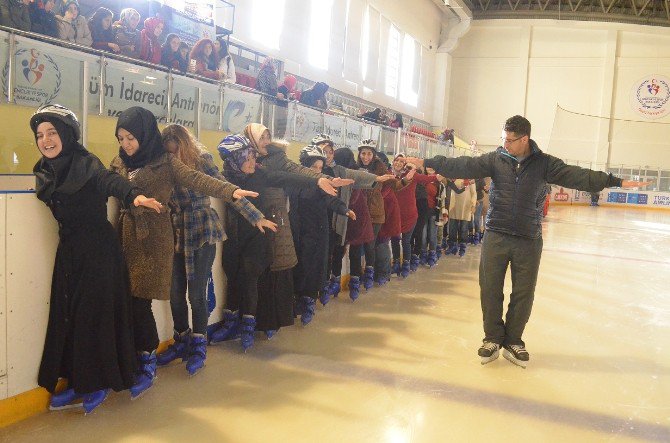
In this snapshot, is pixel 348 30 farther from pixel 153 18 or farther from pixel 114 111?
pixel 114 111

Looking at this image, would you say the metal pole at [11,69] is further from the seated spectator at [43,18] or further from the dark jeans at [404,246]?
the dark jeans at [404,246]

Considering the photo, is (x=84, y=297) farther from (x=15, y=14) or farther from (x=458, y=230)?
(x=458, y=230)

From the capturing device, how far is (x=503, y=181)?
3.65 m

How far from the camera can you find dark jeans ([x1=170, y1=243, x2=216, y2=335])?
3.19m

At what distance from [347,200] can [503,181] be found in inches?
64.9

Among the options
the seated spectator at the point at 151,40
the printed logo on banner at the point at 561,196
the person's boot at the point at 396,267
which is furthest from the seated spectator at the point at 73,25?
the printed logo on banner at the point at 561,196

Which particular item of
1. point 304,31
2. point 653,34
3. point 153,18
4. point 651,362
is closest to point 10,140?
point 153,18

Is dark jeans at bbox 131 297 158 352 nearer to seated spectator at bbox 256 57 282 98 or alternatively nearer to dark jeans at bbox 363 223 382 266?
dark jeans at bbox 363 223 382 266

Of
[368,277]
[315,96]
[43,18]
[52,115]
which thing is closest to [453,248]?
[315,96]

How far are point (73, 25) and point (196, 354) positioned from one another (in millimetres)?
3629

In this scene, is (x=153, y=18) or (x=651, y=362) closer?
(x=651, y=362)

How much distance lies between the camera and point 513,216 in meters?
3.61

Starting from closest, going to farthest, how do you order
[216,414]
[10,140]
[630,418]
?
[216,414]
[630,418]
[10,140]

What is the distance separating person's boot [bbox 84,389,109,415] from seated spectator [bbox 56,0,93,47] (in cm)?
359
